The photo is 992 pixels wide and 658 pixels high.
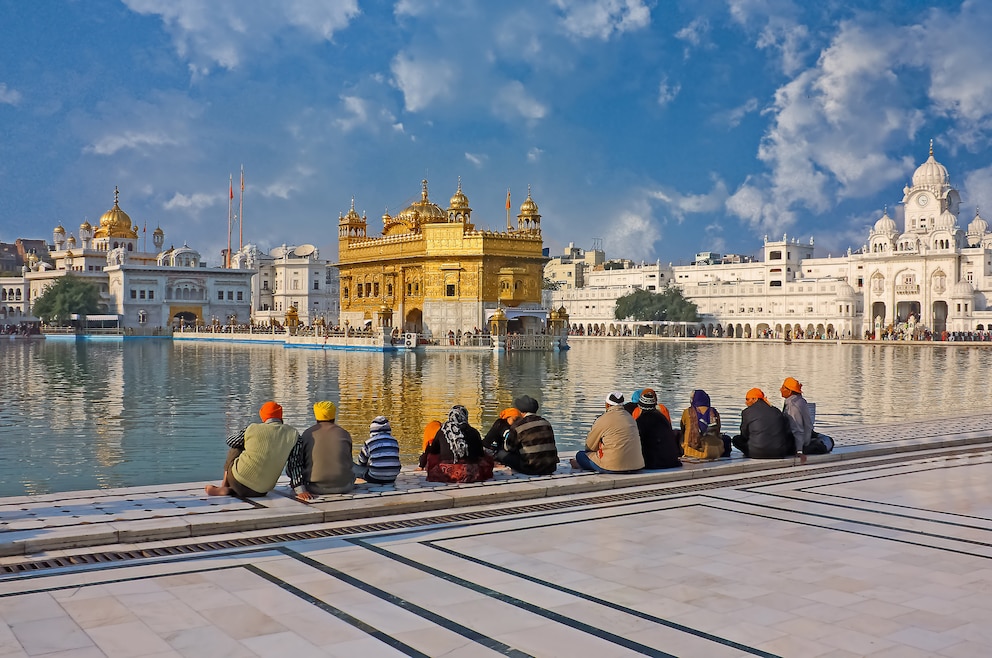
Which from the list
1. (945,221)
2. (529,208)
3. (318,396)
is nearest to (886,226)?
(945,221)

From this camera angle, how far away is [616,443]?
9.97 metres

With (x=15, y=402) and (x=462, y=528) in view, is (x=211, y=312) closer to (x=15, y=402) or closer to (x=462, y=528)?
(x=15, y=402)

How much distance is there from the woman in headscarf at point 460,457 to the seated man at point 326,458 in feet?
3.32

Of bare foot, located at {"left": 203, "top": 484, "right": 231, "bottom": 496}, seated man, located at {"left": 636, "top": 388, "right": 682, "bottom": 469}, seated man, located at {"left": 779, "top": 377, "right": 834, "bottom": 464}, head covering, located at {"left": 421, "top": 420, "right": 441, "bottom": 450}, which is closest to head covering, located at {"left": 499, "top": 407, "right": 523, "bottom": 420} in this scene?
head covering, located at {"left": 421, "top": 420, "right": 441, "bottom": 450}

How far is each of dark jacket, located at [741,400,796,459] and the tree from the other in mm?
89579

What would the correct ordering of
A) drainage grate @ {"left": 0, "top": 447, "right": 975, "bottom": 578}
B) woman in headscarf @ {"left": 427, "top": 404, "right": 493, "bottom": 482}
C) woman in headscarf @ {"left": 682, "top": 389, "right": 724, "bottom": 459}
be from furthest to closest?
woman in headscarf @ {"left": 682, "top": 389, "right": 724, "bottom": 459}
woman in headscarf @ {"left": 427, "top": 404, "right": 493, "bottom": 482}
drainage grate @ {"left": 0, "top": 447, "right": 975, "bottom": 578}

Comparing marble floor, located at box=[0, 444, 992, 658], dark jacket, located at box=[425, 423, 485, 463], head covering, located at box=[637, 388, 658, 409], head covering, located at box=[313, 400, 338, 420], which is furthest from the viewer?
head covering, located at box=[637, 388, 658, 409]

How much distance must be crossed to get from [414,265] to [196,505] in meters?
52.7

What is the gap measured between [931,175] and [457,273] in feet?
215

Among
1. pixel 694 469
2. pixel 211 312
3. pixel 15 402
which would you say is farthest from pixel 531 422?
pixel 211 312

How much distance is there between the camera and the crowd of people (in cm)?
870

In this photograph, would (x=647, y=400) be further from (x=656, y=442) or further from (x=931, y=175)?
(x=931, y=175)

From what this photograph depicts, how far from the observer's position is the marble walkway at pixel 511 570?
5.11 metres

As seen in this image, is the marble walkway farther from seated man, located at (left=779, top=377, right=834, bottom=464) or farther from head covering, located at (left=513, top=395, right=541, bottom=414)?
seated man, located at (left=779, top=377, right=834, bottom=464)
